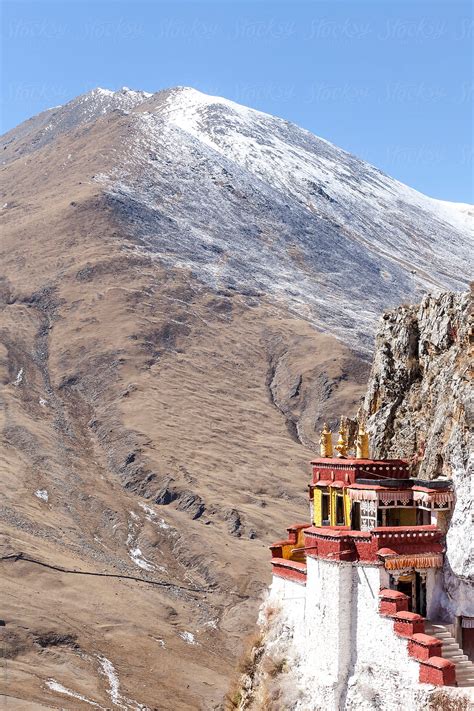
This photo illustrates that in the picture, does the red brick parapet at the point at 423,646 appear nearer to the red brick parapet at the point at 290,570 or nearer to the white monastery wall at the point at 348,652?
the white monastery wall at the point at 348,652

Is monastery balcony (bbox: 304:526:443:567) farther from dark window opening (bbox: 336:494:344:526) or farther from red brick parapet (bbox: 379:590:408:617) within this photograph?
dark window opening (bbox: 336:494:344:526)

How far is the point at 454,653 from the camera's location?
→ 2348 centimetres

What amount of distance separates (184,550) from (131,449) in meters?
19.3

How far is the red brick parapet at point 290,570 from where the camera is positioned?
2755cm

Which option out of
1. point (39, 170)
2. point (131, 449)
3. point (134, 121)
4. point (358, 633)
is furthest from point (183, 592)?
point (134, 121)

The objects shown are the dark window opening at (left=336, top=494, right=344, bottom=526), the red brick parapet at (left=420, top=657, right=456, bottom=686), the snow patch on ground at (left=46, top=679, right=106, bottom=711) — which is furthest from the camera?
the snow patch on ground at (left=46, top=679, right=106, bottom=711)

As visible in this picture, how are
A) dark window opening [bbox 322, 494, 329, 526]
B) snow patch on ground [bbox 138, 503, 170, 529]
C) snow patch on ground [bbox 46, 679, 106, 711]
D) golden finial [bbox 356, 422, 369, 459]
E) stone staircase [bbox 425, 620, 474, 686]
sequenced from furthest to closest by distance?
snow patch on ground [bbox 138, 503, 170, 529]
snow patch on ground [bbox 46, 679, 106, 711]
golden finial [bbox 356, 422, 369, 459]
dark window opening [bbox 322, 494, 329, 526]
stone staircase [bbox 425, 620, 474, 686]

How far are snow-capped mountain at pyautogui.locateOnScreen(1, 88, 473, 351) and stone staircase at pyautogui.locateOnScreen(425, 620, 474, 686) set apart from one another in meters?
95.4

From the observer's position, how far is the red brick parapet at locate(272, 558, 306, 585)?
90.4ft

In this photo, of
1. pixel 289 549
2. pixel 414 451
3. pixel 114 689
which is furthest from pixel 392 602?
pixel 114 689

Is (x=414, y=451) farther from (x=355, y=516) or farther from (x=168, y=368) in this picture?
(x=168, y=368)

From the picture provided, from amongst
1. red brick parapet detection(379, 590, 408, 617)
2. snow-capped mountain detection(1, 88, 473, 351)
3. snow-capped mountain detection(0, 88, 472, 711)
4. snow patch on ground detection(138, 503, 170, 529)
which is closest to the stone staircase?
red brick parapet detection(379, 590, 408, 617)

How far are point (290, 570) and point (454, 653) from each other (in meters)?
6.15

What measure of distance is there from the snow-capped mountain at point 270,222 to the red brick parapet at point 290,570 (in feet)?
299
